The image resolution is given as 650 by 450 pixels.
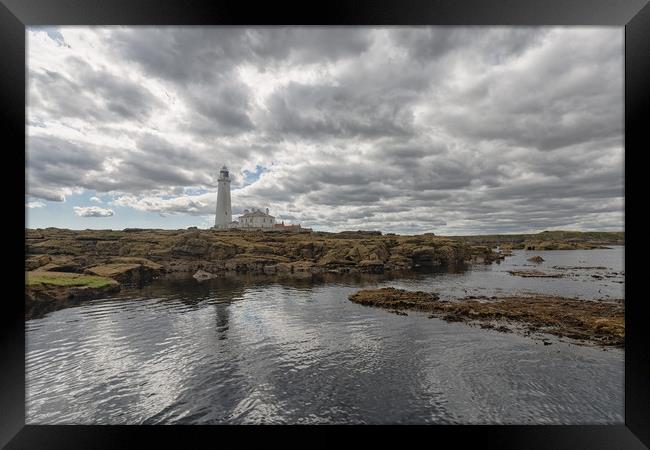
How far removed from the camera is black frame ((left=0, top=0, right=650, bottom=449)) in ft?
10.8

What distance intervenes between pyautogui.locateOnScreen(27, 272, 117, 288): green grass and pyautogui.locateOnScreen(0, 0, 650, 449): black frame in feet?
89.7

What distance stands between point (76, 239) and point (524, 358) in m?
64.3

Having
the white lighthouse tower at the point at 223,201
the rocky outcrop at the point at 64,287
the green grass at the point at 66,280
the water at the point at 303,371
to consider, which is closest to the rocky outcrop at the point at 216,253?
the green grass at the point at 66,280

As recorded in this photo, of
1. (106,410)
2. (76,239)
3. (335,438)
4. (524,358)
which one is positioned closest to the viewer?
(335,438)

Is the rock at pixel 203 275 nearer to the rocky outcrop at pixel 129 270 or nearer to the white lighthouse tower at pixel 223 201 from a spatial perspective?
the rocky outcrop at pixel 129 270

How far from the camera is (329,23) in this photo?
353cm

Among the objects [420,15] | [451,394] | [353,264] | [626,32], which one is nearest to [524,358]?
[451,394]

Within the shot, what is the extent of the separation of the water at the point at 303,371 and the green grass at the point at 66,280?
650 centimetres

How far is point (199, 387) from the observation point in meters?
9.30

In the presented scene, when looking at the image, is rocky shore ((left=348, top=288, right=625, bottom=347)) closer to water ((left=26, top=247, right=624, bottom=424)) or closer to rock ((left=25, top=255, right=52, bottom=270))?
water ((left=26, top=247, right=624, bottom=424))

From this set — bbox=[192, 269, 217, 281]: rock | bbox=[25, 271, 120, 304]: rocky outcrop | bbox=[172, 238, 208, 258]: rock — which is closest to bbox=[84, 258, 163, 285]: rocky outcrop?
bbox=[25, 271, 120, 304]: rocky outcrop

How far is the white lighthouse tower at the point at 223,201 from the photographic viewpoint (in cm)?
6819

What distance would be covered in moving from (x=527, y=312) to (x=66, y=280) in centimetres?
3727

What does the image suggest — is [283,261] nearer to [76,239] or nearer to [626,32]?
[76,239]
